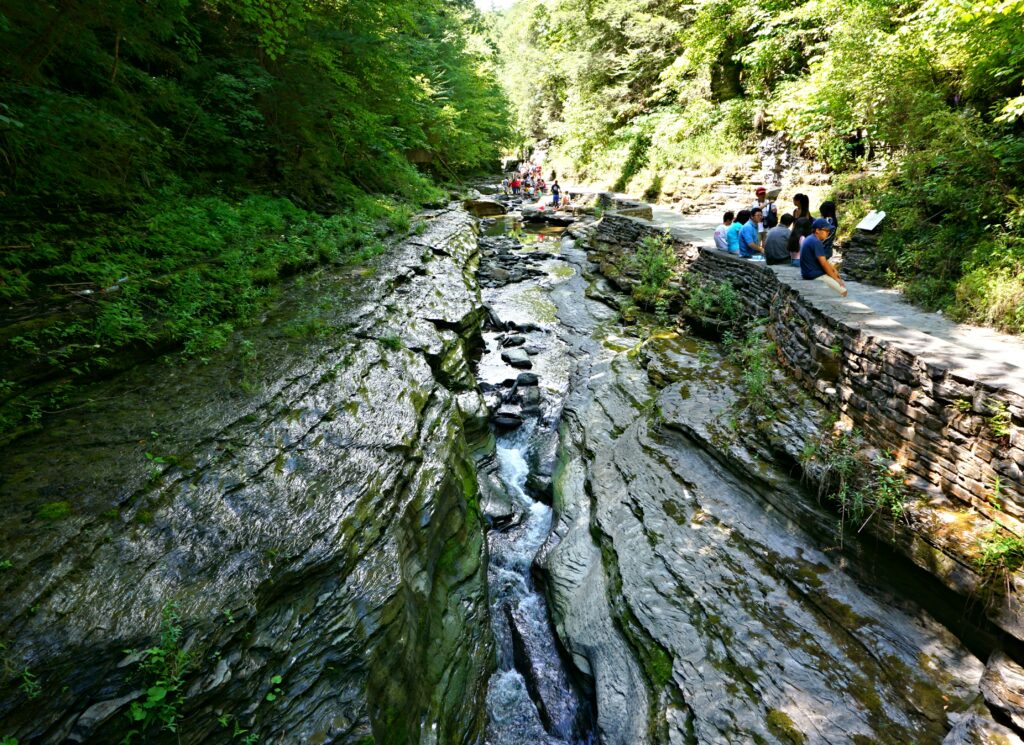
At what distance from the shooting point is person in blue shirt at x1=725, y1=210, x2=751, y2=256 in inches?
360

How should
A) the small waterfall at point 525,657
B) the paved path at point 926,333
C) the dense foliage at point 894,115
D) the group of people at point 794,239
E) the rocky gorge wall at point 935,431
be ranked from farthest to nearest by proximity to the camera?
the group of people at point 794,239 < the dense foliage at point 894,115 < the small waterfall at point 525,657 < the paved path at point 926,333 < the rocky gorge wall at point 935,431

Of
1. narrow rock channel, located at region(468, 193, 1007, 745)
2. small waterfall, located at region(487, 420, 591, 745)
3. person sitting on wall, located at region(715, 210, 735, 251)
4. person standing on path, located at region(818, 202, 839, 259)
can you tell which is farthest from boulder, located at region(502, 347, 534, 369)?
person standing on path, located at region(818, 202, 839, 259)

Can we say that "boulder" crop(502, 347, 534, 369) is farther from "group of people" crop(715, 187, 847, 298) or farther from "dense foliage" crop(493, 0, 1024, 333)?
"dense foliage" crop(493, 0, 1024, 333)

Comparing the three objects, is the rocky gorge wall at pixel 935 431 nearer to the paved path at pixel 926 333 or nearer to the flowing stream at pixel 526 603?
the paved path at pixel 926 333

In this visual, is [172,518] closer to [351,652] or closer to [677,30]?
[351,652]

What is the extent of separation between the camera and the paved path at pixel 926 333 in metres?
3.69

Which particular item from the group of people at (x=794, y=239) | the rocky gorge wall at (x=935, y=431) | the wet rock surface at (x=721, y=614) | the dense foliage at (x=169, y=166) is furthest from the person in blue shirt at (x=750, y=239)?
the dense foliage at (x=169, y=166)

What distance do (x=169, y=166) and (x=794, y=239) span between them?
36.2 ft

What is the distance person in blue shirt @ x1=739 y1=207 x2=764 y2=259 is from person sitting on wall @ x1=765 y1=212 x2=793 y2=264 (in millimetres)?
818

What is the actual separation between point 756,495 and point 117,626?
18.1ft

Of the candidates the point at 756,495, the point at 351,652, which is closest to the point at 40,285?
the point at 351,652

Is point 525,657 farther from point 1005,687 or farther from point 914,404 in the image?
point 914,404

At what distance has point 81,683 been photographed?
2.15 meters

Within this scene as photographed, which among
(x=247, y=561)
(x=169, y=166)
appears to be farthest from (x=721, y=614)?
(x=169, y=166)
